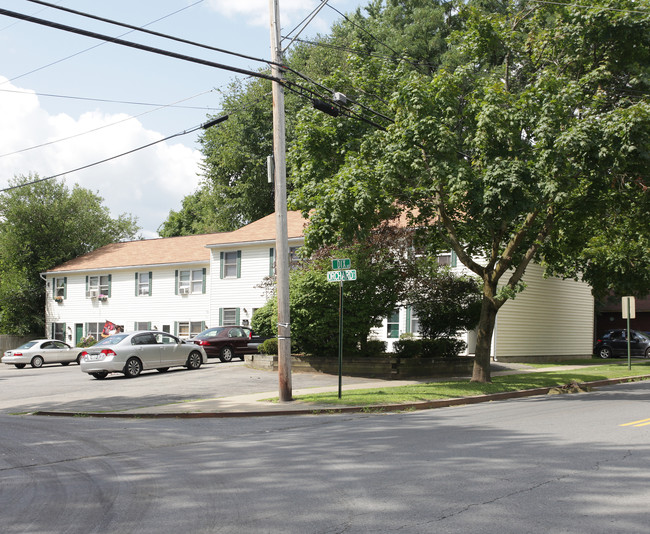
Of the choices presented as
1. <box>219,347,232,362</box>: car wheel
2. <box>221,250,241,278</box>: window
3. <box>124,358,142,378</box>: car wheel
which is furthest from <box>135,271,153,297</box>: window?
<box>124,358,142,378</box>: car wheel

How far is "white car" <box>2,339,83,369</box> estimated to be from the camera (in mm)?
32344

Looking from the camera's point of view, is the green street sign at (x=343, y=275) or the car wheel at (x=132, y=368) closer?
the green street sign at (x=343, y=275)

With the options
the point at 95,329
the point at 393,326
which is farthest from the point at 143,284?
the point at 393,326

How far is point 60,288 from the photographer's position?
45.8 m

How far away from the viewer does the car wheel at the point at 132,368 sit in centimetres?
2213

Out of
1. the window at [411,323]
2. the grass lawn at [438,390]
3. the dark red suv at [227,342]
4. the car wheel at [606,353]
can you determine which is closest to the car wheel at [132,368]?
the dark red suv at [227,342]

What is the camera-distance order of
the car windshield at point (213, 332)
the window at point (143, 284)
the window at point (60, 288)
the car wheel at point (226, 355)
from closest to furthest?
1. the car wheel at point (226, 355)
2. the car windshield at point (213, 332)
3. the window at point (143, 284)
4. the window at point (60, 288)

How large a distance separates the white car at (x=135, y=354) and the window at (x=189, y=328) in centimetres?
1471

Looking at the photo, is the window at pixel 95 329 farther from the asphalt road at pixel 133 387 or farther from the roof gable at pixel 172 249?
the asphalt road at pixel 133 387

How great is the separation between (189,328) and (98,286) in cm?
867

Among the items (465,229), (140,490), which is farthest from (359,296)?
(140,490)

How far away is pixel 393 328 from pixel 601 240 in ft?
33.8

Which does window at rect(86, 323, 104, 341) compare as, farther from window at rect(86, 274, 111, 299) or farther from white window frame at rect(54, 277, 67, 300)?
white window frame at rect(54, 277, 67, 300)

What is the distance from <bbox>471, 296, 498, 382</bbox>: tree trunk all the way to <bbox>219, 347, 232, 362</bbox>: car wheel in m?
13.5
